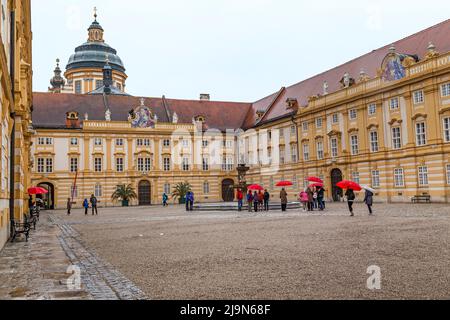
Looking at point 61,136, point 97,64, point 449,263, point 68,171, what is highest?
point 97,64

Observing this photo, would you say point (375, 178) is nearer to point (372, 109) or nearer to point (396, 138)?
point (396, 138)

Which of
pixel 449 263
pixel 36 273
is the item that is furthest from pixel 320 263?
pixel 36 273

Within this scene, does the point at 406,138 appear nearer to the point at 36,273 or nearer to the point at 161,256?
the point at 161,256

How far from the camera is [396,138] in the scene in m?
37.1

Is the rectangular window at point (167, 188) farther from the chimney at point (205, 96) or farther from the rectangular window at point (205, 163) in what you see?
the chimney at point (205, 96)

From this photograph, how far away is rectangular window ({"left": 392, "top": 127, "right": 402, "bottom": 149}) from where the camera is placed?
121 feet

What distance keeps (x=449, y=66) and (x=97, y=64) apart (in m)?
54.5

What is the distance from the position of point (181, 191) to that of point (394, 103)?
27881 mm

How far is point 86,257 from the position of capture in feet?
37.3

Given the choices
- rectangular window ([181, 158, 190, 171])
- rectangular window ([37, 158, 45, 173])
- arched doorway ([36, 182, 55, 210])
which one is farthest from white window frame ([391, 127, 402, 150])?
rectangular window ([37, 158, 45, 173])

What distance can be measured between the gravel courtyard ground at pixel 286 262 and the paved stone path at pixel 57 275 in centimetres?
36

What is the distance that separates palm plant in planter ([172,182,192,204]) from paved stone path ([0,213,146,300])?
41.8 m

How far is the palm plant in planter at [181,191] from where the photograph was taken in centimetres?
5566

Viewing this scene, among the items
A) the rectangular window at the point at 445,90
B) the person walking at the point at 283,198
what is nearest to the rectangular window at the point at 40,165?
the person walking at the point at 283,198
